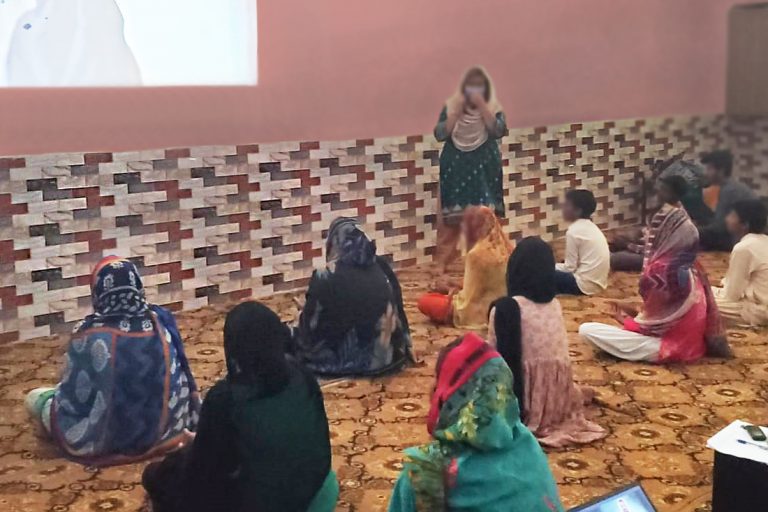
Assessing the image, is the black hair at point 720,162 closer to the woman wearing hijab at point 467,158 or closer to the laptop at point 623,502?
the woman wearing hijab at point 467,158

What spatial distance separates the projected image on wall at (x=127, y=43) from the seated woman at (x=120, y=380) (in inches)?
80.6

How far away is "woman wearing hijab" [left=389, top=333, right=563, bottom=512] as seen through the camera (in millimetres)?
2029

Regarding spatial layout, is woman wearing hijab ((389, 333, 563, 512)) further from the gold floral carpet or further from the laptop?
the gold floral carpet

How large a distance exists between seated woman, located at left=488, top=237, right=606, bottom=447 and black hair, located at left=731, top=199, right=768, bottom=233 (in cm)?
195

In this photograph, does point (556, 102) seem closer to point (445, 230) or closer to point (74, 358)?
point (445, 230)

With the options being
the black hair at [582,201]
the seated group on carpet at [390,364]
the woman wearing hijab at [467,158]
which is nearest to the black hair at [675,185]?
the seated group on carpet at [390,364]

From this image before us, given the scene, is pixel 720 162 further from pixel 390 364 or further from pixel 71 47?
pixel 71 47

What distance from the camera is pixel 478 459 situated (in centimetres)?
205

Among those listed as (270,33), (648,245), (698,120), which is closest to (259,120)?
(270,33)

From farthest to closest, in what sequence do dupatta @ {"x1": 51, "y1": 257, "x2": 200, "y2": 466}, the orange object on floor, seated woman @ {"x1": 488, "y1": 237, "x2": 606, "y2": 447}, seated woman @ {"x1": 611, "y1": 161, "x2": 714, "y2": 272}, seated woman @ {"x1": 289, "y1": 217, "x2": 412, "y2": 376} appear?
seated woman @ {"x1": 611, "y1": 161, "x2": 714, "y2": 272} < the orange object on floor < seated woman @ {"x1": 289, "y1": 217, "x2": 412, "y2": 376} < seated woman @ {"x1": 488, "y1": 237, "x2": 606, "y2": 447} < dupatta @ {"x1": 51, "y1": 257, "x2": 200, "y2": 466}

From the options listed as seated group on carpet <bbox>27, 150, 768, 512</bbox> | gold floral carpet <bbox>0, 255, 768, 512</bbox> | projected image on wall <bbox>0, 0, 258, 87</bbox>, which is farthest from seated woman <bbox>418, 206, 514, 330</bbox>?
projected image on wall <bbox>0, 0, 258, 87</bbox>

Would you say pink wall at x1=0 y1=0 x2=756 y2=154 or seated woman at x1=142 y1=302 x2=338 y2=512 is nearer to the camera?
seated woman at x1=142 y1=302 x2=338 y2=512

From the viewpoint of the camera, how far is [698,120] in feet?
28.1

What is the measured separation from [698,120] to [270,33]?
188 inches
